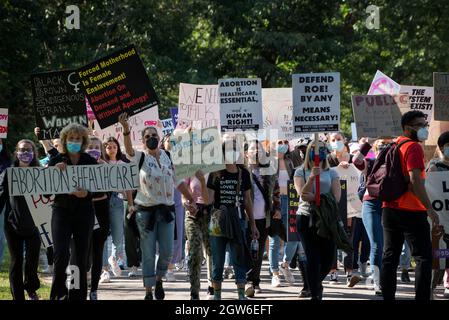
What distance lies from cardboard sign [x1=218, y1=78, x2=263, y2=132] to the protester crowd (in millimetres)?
673

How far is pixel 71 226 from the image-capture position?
11.2 metres

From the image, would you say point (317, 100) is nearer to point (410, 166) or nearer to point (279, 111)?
point (410, 166)

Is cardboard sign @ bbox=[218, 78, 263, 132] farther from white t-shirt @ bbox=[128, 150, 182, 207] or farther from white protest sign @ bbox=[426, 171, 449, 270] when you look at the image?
white protest sign @ bbox=[426, 171, 449, 270]

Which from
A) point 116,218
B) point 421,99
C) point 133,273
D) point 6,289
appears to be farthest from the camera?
point 421,99

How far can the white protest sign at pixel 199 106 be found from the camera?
1862cm

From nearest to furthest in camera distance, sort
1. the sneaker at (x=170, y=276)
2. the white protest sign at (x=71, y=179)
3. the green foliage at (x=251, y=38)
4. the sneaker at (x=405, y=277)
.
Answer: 1. the white protest sign at (x=71, y=179)
2. the sneaker at (x=405, y=277)
3. the sneaker at (x=170, y=276)
4. the green foliage at (x=251, y=38)

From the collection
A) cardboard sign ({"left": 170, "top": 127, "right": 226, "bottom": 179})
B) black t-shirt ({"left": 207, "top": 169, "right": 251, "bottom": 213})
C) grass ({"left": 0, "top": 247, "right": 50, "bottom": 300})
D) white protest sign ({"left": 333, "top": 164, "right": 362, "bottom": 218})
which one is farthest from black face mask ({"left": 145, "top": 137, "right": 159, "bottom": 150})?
white protest sign ({"left": 333, "top": 164, "right": 362, "bottom": 218})

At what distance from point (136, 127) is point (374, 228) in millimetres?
6892

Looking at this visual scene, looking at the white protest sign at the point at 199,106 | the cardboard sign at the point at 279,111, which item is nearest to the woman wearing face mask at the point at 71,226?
the white protest sign at the point at 199,106

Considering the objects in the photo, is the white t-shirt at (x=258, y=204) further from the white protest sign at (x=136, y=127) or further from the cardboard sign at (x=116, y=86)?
the white protest sign at (x=136, y=127)

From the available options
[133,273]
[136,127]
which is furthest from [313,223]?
[136,127]

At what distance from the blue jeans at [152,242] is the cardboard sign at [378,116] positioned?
3.06 metres

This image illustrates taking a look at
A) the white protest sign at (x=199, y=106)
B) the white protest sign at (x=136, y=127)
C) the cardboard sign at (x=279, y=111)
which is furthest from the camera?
the cardboard sign at (x=279, y=111)

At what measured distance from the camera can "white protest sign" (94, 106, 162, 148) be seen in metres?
18.2
